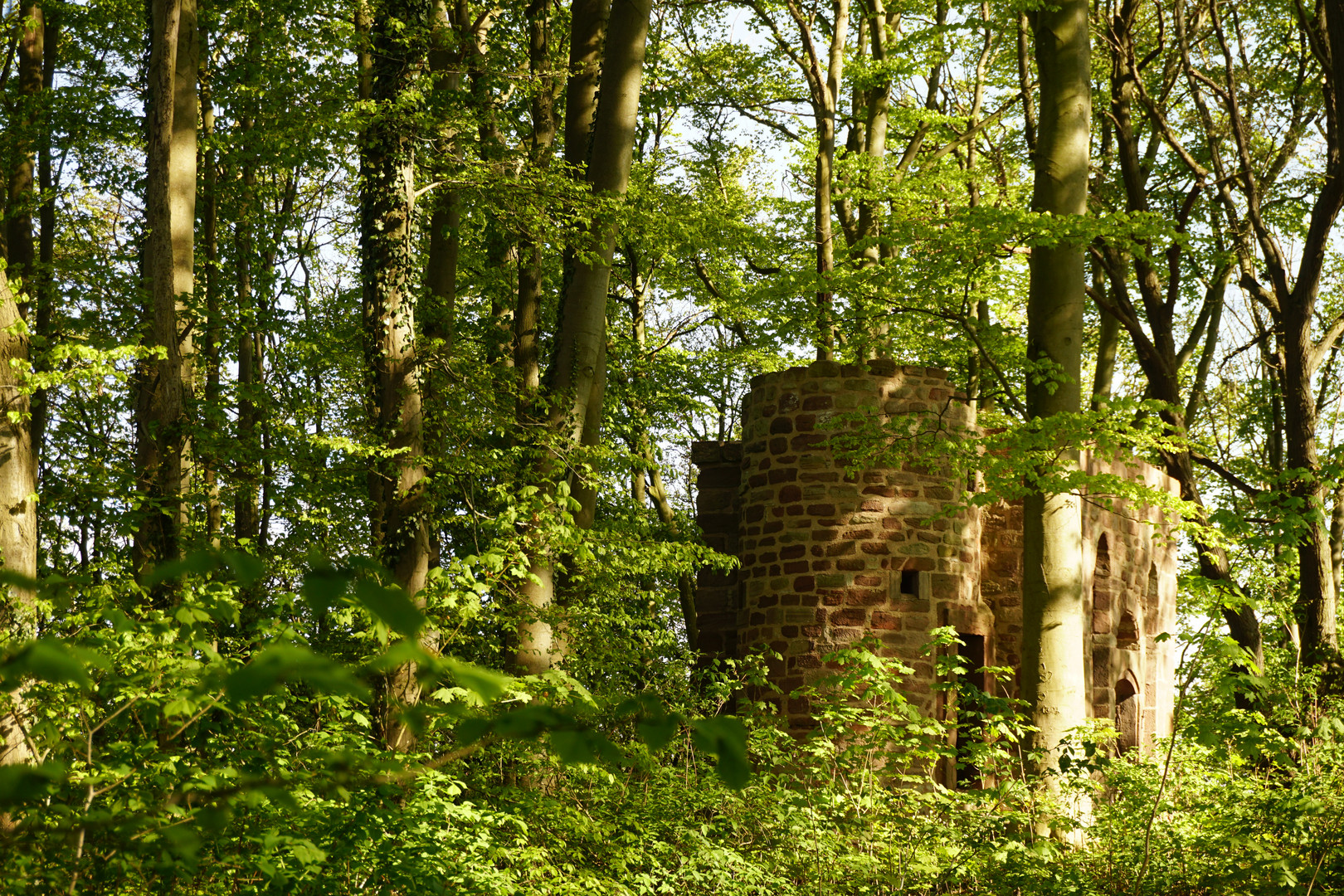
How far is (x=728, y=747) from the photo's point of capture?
1.72m

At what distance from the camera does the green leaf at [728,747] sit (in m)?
1.69

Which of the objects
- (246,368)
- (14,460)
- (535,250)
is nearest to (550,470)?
(535,250)

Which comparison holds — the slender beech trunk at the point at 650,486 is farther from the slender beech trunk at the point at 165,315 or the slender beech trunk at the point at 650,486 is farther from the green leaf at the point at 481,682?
the green leaf at the point at 481,682

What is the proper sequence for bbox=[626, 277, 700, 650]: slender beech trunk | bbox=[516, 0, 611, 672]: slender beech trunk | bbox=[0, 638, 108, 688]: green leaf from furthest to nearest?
bbox=[626, 277, 700, 650]: slender beech trunk
bbox=[516, 0, 611, 672]: slender beech trunk
bbox=[0, 638, 108, 688]: green leaf

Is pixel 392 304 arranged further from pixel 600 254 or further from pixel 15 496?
pixel 15 496

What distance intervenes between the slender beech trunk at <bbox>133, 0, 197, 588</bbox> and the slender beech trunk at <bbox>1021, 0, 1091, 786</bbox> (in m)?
6.35

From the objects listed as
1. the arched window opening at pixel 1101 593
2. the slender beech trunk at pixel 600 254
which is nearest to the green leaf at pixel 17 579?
the slender beech trunk at pixel 600 254

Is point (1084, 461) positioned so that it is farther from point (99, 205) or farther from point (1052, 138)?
point (99, 205)

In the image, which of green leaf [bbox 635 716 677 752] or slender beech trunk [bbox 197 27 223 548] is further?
slender beech trunk [bbox 197 27 223 548]

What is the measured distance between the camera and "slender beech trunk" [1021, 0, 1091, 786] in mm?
9469

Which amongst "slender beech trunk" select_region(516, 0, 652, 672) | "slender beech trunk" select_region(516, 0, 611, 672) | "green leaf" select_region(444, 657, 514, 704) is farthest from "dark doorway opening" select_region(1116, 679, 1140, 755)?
"green leaf" select_region(444, 657, 514, 704)

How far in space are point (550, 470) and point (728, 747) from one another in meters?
7.60

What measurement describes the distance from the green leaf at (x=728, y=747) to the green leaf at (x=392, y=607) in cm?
46

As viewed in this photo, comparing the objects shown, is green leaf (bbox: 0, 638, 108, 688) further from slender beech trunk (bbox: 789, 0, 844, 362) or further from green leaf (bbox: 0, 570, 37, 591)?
slender beech trunk (bbox: 789, 0, 844, 362)
